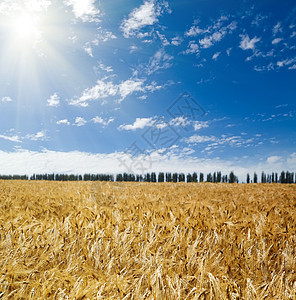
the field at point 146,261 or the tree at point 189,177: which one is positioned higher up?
the field at point 146,261

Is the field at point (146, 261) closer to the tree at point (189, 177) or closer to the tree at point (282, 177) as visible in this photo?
the tree at point (189, 177)

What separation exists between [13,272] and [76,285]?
73 centimetres

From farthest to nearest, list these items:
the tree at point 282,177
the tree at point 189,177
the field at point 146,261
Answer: the tree at point 189,177, the tree at point 282,177, the field at point 146,261

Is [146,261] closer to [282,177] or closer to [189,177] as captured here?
[189,177]

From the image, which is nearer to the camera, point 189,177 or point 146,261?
point 146,261

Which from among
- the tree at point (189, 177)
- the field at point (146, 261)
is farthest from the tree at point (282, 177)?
the field at point (146, 261)

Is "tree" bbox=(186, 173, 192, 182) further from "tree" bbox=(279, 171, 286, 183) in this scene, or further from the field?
the field

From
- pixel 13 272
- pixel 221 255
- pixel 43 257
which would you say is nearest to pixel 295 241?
pixel 221 255

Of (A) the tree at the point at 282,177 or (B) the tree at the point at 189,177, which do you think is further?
(B) the tree at the point at 189,177

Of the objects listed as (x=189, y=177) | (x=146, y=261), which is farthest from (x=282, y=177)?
(x=146, y=261)

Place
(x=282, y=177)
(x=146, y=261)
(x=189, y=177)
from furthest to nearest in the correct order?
(x=189, y=177) < (x=282, y=177) < (x=146, y=261)

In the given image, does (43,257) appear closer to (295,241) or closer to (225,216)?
(225,216)

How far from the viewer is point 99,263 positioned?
89.9 inches

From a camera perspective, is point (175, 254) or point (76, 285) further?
point (175, 254)
